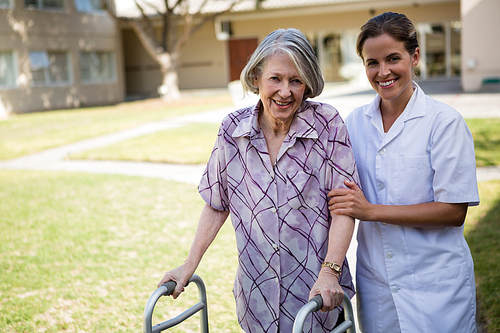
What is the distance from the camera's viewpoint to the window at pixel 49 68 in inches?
848

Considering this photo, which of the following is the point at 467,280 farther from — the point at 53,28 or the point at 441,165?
the point at 53,28

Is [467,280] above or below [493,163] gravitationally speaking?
above

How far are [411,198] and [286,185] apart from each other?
504 millimetres

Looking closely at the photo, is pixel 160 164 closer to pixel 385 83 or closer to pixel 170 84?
pixel 385 83

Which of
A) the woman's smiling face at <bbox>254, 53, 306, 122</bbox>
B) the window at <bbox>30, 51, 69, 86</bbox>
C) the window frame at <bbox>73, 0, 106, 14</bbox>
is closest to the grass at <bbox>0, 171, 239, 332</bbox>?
the woman's smiling face at <bbox>254, 53, 306, 122</bbox>

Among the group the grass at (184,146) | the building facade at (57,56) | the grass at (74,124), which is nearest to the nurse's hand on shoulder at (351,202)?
the grass at (184,146)

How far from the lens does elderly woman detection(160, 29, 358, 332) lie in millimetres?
1980

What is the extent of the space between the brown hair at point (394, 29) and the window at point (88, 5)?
24025 mm

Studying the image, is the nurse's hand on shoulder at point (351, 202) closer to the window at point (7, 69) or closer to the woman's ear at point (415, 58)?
the woman's ear at point (415, 58)

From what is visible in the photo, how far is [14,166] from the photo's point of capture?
10.2 metres

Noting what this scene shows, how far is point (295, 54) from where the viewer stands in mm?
1949

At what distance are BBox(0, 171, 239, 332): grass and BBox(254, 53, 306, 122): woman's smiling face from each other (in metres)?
2.16

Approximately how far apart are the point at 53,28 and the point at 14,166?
1395cm

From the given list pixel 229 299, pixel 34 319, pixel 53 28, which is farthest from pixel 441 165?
pixel 53 28
